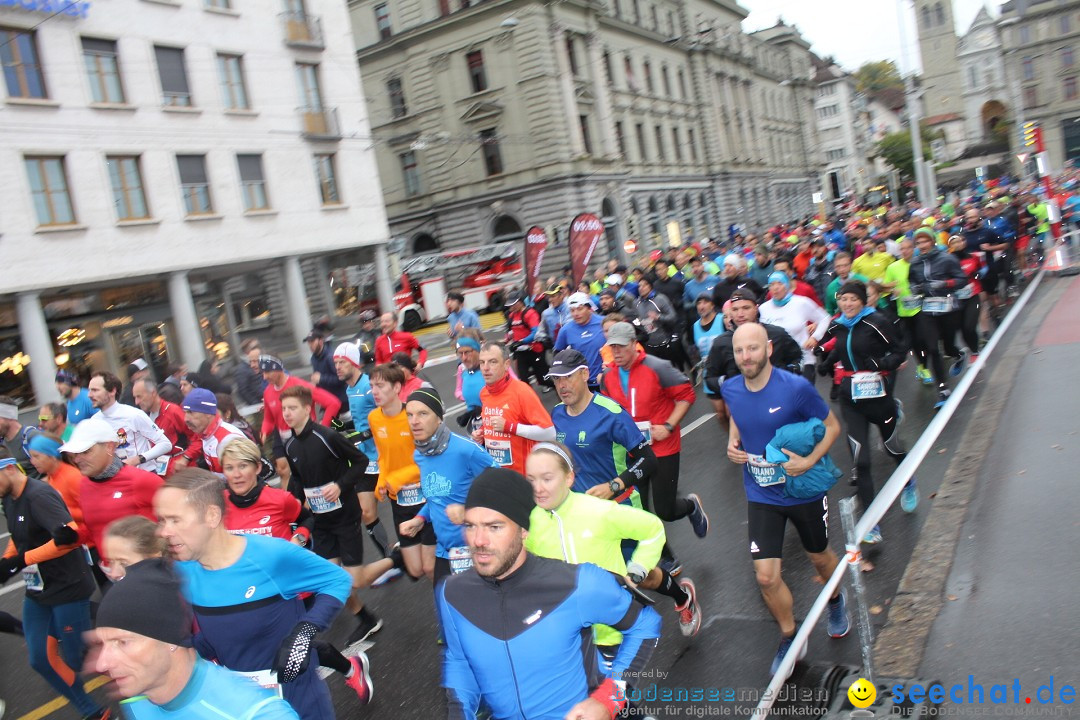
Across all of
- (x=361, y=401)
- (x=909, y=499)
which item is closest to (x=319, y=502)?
(x=361, y=401)

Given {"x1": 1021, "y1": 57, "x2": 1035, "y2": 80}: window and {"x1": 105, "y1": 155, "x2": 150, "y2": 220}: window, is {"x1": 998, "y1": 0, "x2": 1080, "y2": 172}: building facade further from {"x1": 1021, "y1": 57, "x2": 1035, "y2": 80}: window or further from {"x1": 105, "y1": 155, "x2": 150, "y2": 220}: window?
Result: {"x1": 105, "y1": 155, "x2": 150, "y2": 220}: window

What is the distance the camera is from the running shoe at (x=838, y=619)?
4727 mm

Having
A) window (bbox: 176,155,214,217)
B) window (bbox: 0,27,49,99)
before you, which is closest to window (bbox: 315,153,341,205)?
window (bbox: 176,155,214,217)

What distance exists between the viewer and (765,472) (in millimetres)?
4656

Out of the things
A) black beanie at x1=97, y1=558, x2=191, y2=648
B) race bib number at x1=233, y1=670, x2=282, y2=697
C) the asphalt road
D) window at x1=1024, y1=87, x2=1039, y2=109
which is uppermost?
window at x1=1024, y1=87, x2=1039, y2=109

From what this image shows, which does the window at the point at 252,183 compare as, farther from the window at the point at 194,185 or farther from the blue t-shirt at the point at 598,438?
the blue t-shirt at the point at 598,438

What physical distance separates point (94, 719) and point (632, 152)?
4713 cm

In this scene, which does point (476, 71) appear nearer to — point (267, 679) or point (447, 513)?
point (447, 513)

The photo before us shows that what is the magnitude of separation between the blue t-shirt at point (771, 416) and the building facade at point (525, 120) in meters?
34.4

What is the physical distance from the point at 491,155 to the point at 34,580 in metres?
40.7

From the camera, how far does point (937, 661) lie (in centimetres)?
432

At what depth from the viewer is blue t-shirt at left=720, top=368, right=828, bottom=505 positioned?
4660 mm

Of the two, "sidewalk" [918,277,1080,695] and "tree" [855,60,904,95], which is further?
"tree" [855,60,904,95]

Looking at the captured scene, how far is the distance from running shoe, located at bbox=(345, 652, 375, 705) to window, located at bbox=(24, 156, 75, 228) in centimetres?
2071
